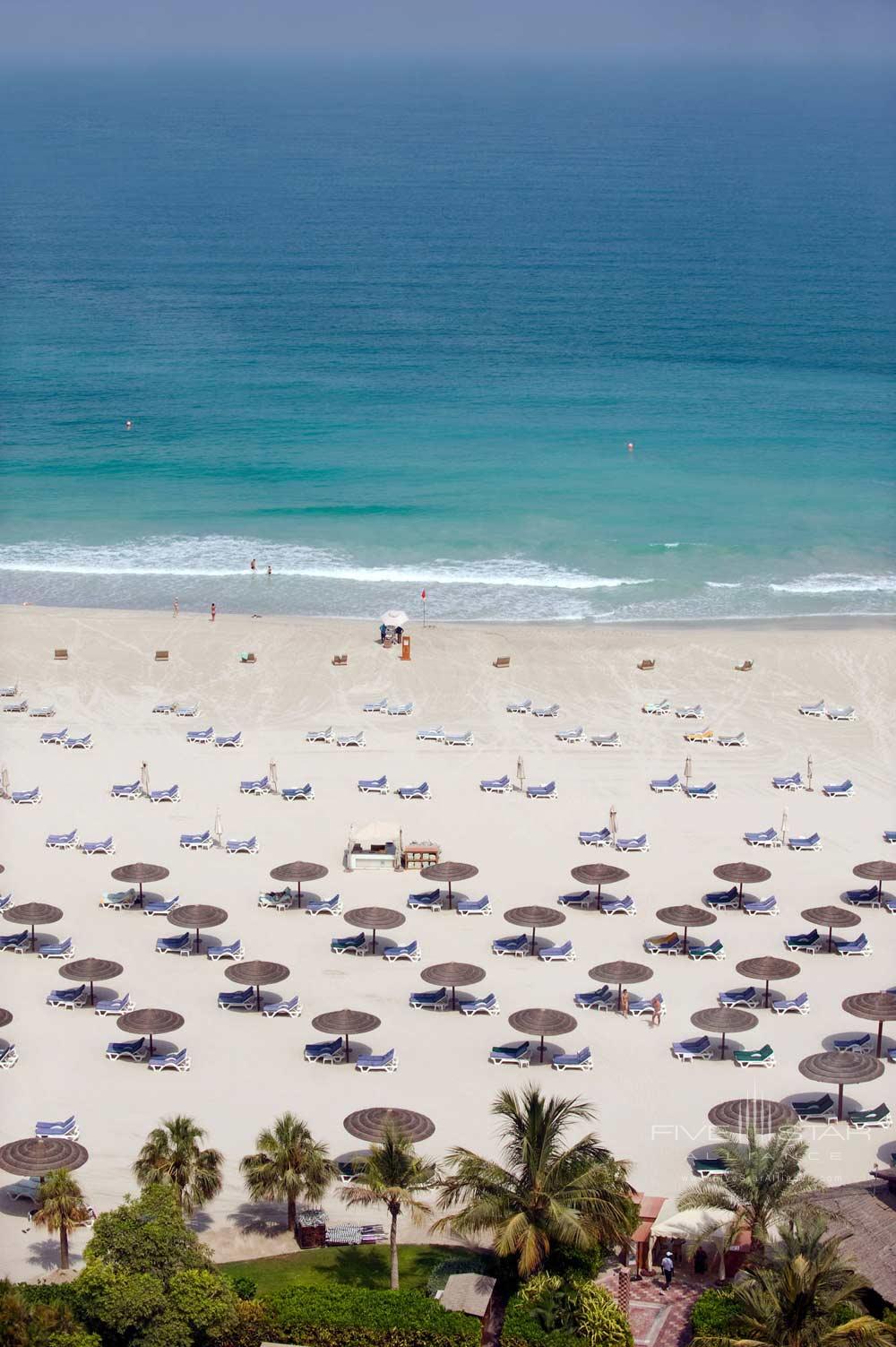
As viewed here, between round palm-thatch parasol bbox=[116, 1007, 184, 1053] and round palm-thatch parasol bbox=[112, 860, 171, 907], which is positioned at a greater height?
round palm-thatch parasol bbox=[112, 860, 171, 907]

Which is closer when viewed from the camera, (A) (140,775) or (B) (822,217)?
(A) (140,775)

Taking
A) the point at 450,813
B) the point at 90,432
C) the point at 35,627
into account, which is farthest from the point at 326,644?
the point at 90,432

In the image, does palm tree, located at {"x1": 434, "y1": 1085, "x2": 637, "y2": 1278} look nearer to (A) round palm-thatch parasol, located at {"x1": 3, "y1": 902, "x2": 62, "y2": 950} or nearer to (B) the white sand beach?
(B) the white sand beach

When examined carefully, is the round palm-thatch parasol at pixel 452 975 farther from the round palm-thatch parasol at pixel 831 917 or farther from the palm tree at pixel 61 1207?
the palm tree at pixel 61 1207

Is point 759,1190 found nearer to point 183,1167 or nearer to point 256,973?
point 183,1167

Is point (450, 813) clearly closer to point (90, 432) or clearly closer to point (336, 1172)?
point (336, 1172)

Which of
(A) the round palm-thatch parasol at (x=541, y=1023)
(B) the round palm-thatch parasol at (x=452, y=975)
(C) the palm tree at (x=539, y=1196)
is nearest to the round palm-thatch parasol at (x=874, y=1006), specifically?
(A) the round palm-thatch parasol at (x=541, y=1023)

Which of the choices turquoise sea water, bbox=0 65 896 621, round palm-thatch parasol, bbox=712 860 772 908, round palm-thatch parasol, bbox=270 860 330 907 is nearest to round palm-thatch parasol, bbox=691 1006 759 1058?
round palm-thatch parasol, bbox=712 860 772 908
